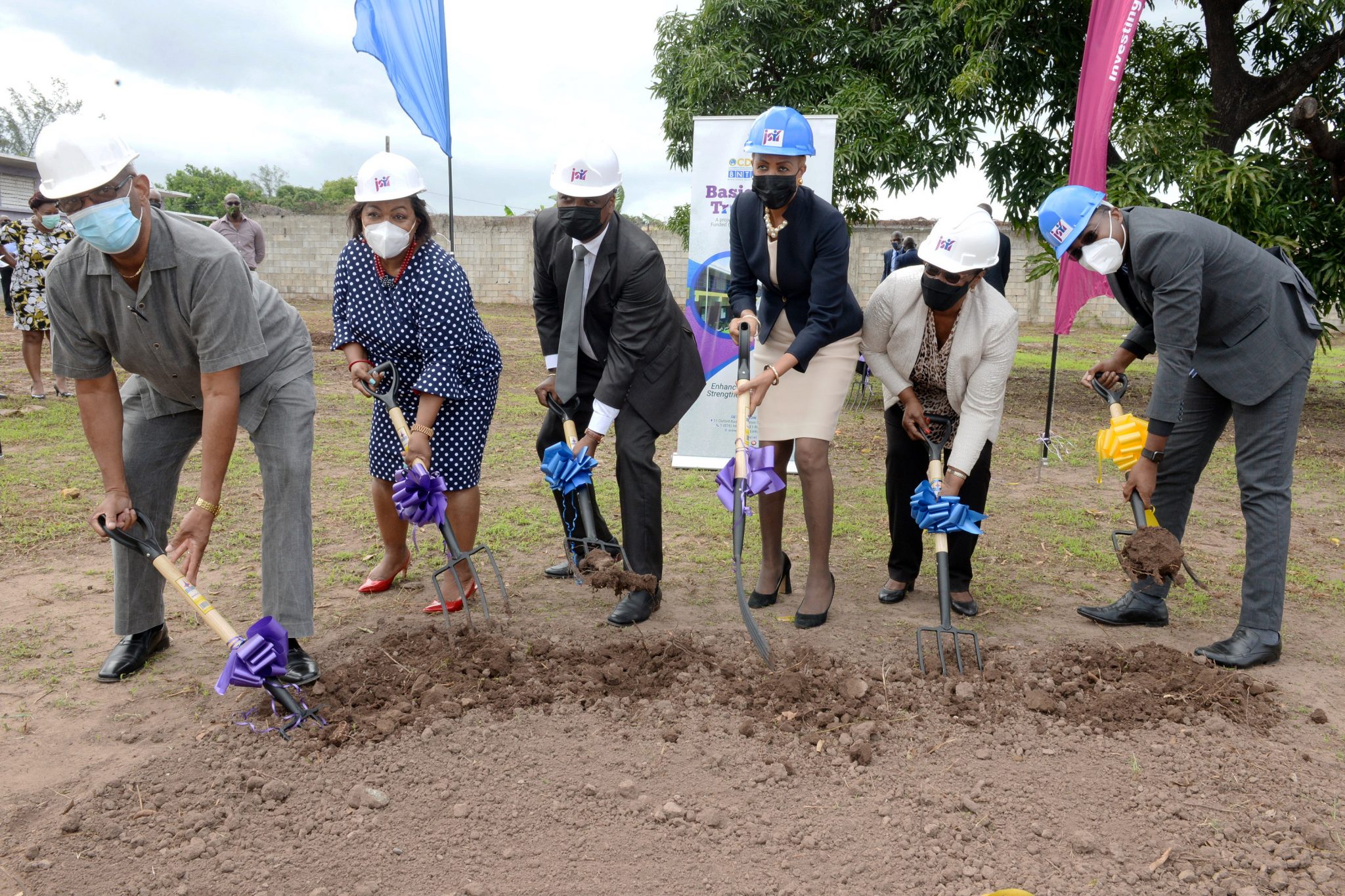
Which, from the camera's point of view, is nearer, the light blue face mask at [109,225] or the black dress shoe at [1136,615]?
the light blue face mask at [109,225]

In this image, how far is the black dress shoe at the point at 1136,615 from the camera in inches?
163

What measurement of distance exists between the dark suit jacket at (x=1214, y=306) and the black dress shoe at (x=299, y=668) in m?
3.26

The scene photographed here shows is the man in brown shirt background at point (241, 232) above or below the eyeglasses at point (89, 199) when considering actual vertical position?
above

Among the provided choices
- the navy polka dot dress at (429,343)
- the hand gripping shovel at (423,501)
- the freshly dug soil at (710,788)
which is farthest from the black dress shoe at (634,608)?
the navy polka dot dress at (429,343)

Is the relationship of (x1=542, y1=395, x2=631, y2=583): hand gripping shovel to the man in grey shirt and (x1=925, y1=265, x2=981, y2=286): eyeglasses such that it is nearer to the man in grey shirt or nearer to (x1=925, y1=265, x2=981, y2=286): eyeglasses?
the man in grey shirt

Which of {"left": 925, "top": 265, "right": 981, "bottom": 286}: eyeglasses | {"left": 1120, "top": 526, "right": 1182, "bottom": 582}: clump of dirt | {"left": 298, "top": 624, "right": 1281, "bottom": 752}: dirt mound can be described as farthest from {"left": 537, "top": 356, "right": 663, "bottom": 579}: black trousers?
{"left": 1120, "top": 526, "right": 1182, "bottom": 582}: clump of dirt

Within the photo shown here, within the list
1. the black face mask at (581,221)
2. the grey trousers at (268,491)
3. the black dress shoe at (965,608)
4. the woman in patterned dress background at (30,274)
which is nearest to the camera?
the grey trousers at (268,491)

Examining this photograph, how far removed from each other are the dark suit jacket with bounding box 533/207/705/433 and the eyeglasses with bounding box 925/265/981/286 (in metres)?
1.07

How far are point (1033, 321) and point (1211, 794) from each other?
2058cm

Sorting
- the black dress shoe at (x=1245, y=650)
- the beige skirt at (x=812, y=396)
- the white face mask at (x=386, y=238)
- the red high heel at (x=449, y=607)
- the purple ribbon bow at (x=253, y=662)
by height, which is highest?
the white face mask at (x=386, y=238)

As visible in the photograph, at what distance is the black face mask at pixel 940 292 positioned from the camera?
3721 mm

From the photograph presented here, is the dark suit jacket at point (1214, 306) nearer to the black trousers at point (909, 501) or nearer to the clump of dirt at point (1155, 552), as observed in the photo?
the clump of dirt at point (1155, 552)

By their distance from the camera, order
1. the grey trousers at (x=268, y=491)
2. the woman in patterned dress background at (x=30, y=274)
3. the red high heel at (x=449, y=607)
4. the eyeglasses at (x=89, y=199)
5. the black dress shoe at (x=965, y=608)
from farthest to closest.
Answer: the woman in patterned dress background at (x=30, y=274)
the black dress shoe at (x=965, y=608)
the red high heel at (x=449, y=607)
the grey trousers at (x=268, y=491)
the eyeglasses at (x=89, y=199)

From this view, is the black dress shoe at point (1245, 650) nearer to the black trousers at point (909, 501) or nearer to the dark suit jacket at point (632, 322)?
the black trousers at point (909, 501)
